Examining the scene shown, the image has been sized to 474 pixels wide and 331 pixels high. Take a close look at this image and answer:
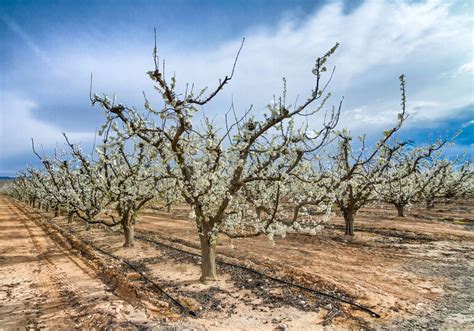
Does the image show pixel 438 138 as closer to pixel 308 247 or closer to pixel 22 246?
pixel 308 247

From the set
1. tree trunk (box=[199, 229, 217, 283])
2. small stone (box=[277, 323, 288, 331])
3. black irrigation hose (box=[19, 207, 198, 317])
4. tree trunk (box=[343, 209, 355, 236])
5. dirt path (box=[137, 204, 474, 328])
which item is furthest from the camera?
tree trunk (box=[343, 209, 355, 236])

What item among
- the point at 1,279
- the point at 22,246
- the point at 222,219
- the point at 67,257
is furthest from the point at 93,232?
the point at 222,219

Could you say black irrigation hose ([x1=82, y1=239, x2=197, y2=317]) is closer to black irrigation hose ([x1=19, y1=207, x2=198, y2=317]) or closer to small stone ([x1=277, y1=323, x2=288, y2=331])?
black irrigation hose ([x1=19, y1=207, x2=198, y2=317])

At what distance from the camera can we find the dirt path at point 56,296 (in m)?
8.69

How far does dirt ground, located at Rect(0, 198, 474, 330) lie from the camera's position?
28.8ft

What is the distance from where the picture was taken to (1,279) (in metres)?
13.4

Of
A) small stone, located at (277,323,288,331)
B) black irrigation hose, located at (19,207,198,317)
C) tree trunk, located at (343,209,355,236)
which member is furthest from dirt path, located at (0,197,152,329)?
tree trunk, located at (343,209,355,236)

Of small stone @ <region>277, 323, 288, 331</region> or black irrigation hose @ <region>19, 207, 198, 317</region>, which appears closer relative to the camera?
small stone @ <region>277, 323, 288, 331</region>

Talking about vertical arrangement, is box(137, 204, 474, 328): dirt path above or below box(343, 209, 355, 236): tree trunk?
below

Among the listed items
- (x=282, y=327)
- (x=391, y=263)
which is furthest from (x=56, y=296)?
(x=391, y=263)

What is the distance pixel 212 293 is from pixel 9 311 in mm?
6234

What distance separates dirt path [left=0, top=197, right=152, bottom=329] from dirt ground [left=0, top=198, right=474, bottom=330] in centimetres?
4

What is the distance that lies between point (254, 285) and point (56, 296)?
6.87 meters

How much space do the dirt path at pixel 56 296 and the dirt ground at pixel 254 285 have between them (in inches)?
1.6
